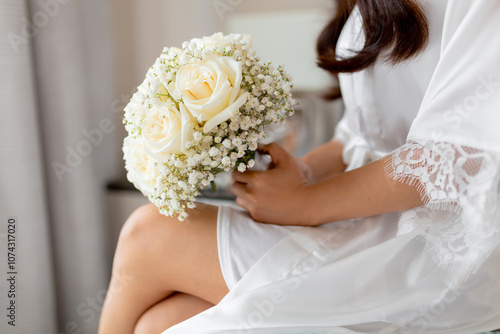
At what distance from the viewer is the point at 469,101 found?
0.72 meters

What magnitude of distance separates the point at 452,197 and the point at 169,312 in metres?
0.53

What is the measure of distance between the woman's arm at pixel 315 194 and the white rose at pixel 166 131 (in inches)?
7.2

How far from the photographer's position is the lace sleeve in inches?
26.7

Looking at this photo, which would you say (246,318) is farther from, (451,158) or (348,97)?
(348,97)

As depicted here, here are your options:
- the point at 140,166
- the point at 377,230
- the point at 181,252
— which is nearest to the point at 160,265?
the point at 181,252

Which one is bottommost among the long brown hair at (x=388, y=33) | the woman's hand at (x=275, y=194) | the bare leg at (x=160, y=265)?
the bare leg at (x=160, y=265)

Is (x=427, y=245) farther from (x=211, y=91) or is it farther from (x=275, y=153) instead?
(x=211, y=91)

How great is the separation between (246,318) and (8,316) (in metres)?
0.63

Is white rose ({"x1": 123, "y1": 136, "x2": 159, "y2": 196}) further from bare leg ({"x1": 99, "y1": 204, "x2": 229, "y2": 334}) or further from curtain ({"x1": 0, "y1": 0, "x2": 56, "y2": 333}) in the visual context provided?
curtain ({"x1": 0, "y1": 0, "x2": 56, "y2": 333})

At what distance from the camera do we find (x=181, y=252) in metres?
0.84

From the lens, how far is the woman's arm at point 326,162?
1.22m

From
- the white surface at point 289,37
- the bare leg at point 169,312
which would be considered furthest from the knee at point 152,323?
the white surface at point 289,37

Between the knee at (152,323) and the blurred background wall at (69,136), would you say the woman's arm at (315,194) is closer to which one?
the knee at (152,323)

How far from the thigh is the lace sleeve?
0.33 meters
